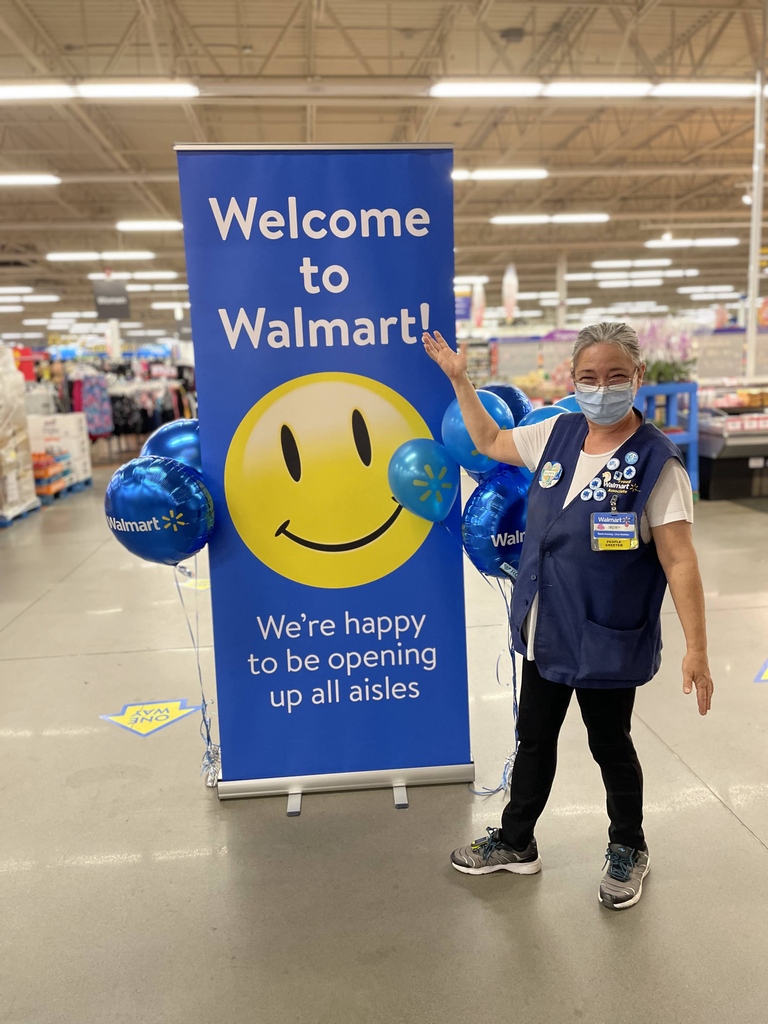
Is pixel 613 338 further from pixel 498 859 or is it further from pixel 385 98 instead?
pixel 385 98

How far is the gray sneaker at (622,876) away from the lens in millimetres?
1937

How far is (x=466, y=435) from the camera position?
2.15 meters

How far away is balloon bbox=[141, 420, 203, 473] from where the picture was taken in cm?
239

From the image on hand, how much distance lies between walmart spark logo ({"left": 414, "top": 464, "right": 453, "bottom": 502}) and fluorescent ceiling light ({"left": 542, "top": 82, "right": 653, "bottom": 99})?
718 centimetres

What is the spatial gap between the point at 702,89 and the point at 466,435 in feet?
25.2

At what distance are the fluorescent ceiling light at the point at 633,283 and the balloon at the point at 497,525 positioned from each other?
25.7m

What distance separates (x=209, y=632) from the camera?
4207 millimetres

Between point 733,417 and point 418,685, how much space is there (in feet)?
19.8

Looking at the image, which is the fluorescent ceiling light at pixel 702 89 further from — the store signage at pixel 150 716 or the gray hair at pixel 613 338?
the store signage at pixel 150 716

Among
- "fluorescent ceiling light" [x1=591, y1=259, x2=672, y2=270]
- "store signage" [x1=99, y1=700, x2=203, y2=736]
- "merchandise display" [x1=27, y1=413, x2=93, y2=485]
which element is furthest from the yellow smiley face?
"fluorescent ceiling light" [x1=591, y1=259, x2=672, y2=270]

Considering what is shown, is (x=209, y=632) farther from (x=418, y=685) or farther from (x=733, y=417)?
(x=733, y=417)

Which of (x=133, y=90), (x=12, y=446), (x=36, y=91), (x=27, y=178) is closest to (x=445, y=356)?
(x=12, y=446)

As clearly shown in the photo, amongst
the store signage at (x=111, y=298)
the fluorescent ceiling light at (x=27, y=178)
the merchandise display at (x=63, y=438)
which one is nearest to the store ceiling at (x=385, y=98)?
the fluorescent ceiling light at (x=27, y=178)

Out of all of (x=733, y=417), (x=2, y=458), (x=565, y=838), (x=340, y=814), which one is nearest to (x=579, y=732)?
(x=565, y=838)
